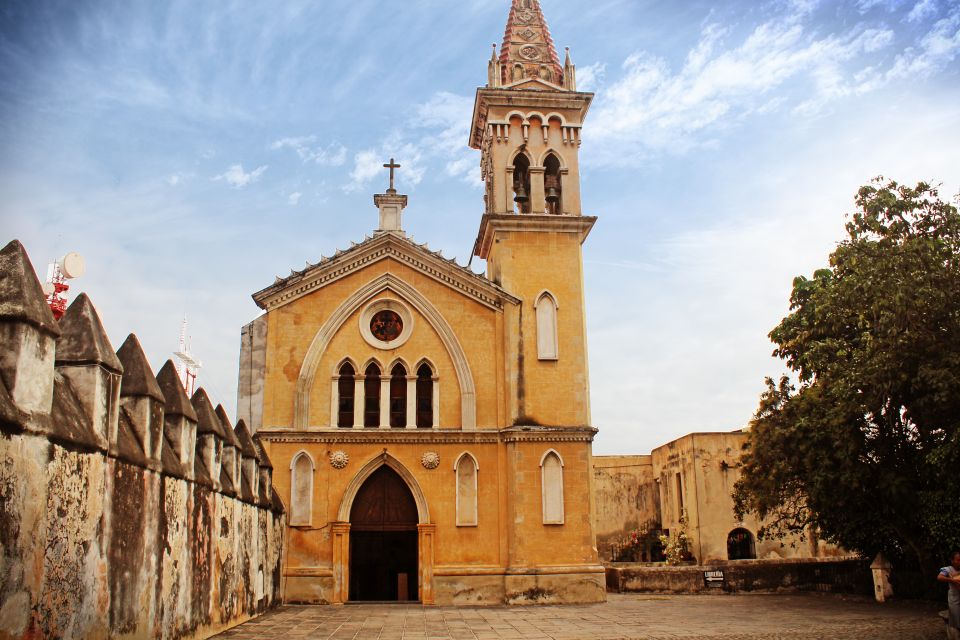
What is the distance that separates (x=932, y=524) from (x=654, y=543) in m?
20.9

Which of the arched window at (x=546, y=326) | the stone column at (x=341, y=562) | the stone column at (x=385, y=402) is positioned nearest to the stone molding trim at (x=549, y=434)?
the arched window at (x=546, y=326)

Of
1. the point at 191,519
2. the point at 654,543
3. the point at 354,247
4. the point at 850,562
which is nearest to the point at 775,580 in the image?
the point at 850,562

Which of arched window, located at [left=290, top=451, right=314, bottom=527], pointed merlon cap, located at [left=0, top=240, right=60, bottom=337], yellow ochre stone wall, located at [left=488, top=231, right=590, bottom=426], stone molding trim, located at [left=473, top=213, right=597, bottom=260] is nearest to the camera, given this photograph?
pointed merlon cap, located at [left=0, top=240, right=60, bottom=337]

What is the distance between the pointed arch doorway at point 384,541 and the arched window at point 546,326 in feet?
16.6

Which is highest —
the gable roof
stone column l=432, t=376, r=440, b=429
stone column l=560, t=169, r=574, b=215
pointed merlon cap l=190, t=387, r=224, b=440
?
stone column l=560, t=169, r=574, b=215

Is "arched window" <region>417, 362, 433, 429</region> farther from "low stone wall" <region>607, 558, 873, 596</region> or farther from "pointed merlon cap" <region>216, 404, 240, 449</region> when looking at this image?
"low stone wall" <region>607, 558, 873, 596</region>

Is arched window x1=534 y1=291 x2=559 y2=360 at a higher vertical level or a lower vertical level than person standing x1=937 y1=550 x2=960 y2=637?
higher

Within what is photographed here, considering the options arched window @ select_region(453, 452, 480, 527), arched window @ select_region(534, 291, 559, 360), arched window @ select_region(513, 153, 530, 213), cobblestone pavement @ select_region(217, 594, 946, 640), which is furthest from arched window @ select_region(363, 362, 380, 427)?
arched window @ select_region(513, 153, 530, 213)

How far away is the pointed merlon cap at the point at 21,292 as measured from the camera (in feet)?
26.4

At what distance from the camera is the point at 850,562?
79.6 feet

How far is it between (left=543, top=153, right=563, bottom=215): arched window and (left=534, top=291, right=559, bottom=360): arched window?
9.88 ft

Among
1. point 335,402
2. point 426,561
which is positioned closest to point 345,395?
point 335,402

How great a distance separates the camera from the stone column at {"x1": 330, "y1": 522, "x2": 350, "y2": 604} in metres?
21.2

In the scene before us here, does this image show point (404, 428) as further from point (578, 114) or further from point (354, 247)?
point (578, 114)
